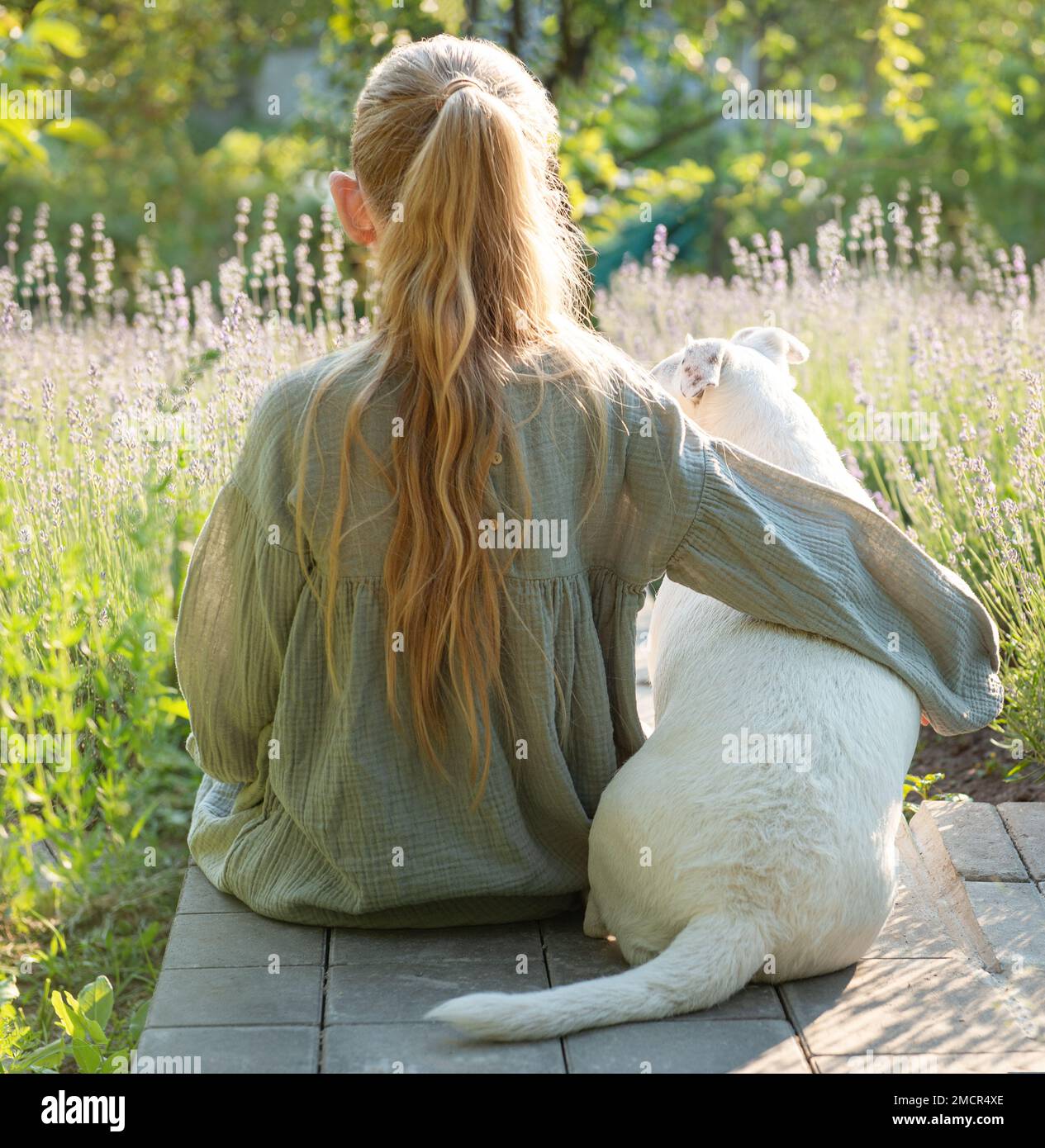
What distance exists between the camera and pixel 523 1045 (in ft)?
6.96

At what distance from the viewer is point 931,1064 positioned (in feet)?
7.03

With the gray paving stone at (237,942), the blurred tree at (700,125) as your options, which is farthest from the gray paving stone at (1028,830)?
the blurred tree at (700,125)

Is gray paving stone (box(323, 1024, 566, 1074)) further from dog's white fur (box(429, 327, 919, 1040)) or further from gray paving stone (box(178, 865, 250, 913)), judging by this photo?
gray paving stone (box(178, 865, 250, 913))

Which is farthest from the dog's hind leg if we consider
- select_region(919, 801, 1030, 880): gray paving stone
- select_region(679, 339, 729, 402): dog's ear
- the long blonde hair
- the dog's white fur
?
select_region(679, 339, 729, 402): dog's ear

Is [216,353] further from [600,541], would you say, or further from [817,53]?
[817,53]

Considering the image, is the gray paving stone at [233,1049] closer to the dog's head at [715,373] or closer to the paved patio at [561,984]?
the paved patio at [561,984]

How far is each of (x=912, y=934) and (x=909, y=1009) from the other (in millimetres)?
317

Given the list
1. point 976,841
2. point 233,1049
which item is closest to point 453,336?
point 233,1049

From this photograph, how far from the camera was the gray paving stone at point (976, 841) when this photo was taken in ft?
9.58

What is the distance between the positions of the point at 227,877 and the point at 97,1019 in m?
0.43

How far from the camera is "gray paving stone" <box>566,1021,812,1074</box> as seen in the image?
2074 mm

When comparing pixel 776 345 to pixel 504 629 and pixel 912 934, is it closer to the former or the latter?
pixel 504 629

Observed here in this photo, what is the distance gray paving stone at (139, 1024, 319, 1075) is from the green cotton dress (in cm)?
36

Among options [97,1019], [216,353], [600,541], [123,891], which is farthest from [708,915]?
[216,353]
